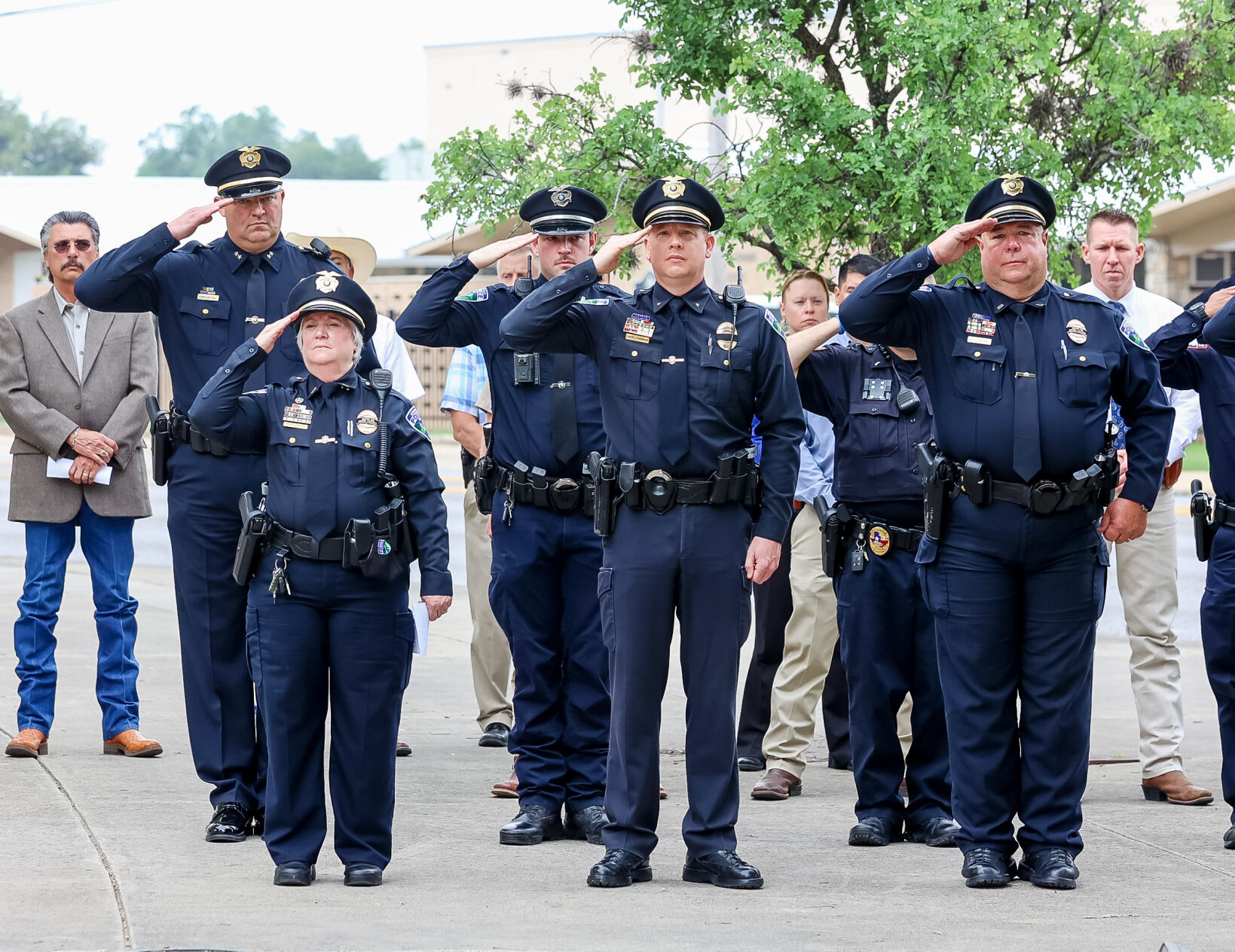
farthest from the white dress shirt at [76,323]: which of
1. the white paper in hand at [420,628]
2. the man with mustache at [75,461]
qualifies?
the white paper in hand at [420,628]

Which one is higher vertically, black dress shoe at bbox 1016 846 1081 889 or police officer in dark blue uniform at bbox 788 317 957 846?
police officer in dark blue uniform at bbox 788 317 957 846

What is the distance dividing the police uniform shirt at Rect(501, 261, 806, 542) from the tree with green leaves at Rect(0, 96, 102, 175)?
348ft

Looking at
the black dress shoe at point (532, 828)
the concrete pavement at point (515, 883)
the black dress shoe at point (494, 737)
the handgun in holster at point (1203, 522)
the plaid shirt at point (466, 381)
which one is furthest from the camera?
the black dress shoe at point (494, 737)

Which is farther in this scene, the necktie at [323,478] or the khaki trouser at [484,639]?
the khaki trouser at [484,639]

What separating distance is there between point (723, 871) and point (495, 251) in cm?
241

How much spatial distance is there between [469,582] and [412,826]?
2.48 m

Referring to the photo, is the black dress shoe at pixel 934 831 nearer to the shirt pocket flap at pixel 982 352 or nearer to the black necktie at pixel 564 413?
the shirt pocket flap at pixel 982 352

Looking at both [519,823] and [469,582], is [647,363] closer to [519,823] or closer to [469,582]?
[519,823]

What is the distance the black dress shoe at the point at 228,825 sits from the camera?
242 inches

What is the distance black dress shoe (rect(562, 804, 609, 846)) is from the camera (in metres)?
6.36

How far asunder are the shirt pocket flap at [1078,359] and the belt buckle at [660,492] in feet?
4.47

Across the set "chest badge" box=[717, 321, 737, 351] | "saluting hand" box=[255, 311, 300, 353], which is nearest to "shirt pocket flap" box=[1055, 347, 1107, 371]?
"chest badge" box=[717, 321, 737, 351]

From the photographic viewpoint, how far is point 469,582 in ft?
29.1

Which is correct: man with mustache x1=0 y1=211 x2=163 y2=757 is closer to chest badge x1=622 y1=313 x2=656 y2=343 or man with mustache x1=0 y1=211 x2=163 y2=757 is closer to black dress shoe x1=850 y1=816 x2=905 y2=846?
chest badge x1=622 y1=313 x2=656 y2=343
